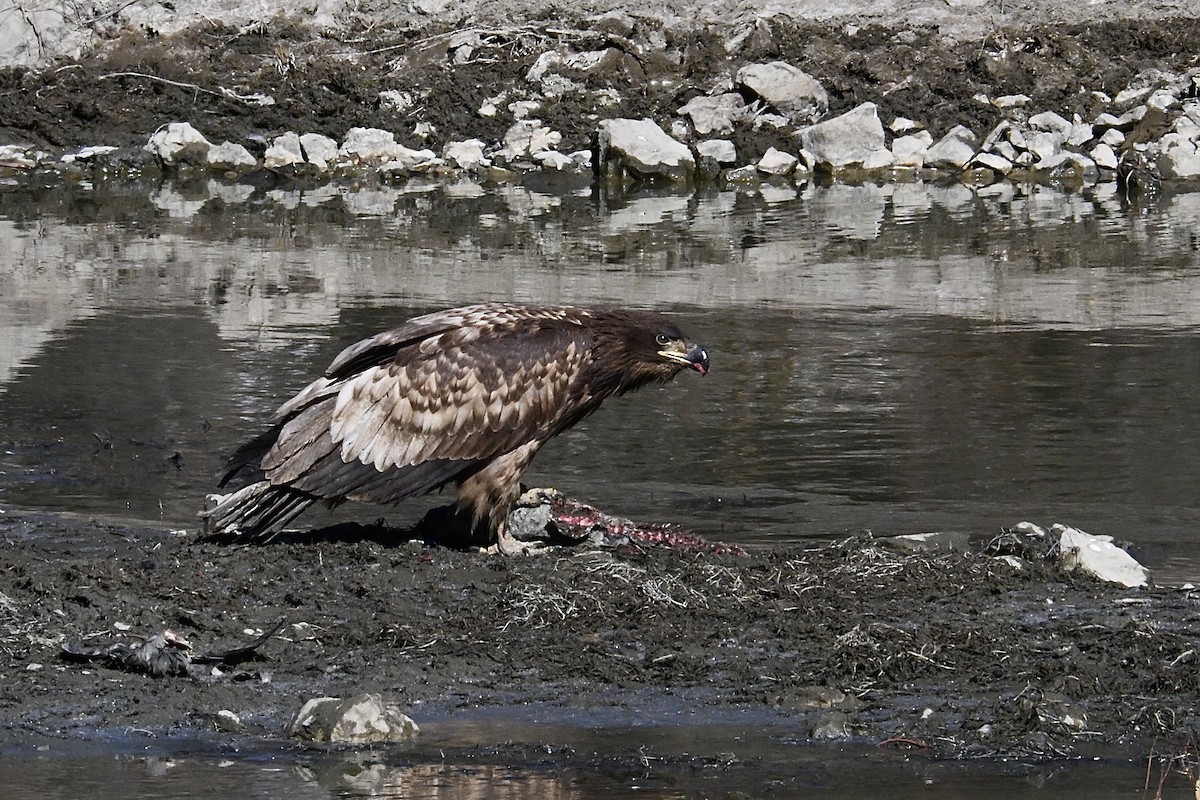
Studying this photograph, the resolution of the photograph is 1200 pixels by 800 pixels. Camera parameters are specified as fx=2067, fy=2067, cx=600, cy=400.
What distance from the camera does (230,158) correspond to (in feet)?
79.4

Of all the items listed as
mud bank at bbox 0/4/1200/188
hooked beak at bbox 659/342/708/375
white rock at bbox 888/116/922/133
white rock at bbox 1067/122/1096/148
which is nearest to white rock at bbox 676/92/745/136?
mud bank at bbox 0/4/1200/188

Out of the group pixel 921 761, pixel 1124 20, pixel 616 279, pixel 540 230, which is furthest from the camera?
pixel 1124 20

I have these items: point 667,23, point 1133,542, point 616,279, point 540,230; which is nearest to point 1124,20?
point 667,23

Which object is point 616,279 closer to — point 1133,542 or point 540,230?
point 540,230

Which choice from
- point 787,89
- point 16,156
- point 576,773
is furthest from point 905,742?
point 16,156

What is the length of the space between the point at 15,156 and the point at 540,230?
320 inches

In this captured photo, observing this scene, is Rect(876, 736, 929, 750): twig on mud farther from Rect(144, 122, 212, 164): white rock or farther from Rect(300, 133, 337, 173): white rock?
Rect(144, 122, 212, 164): white rock

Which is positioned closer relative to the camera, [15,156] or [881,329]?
[881,329]

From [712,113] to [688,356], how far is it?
650 inches

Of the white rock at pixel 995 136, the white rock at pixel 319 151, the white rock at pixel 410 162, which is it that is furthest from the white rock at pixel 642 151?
the white rock at pixel 995 136

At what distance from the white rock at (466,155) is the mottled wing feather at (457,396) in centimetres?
1638

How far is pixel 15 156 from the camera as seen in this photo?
24.3 m

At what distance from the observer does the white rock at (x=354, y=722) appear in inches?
231

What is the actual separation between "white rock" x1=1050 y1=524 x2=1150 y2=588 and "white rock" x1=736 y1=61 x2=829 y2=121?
17407mm
